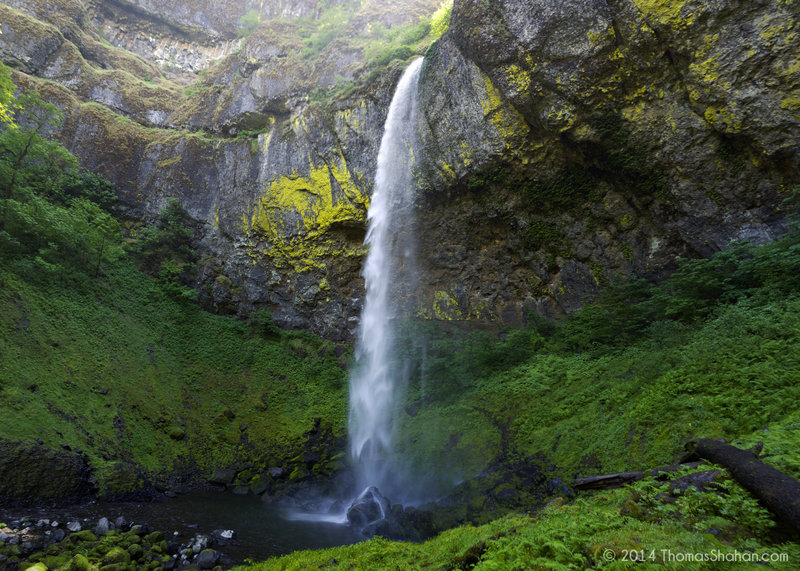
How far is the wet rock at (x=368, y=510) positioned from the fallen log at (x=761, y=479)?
22.2 ft

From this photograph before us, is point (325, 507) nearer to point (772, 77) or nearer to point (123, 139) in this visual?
point (772, 77)

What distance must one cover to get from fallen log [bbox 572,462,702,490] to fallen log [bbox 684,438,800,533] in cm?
35

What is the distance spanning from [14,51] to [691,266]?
105 ft

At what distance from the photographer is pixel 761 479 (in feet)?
9.31

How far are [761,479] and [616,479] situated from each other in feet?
6.69

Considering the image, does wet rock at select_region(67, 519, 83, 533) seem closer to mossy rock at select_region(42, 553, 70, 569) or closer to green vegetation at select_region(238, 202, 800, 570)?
mossy rock at select_region(42, 553, 70, 569)

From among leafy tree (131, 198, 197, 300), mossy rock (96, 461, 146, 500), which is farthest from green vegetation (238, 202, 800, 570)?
leafy tree (131, 198, 197, 300)

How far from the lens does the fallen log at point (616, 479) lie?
3.94 m

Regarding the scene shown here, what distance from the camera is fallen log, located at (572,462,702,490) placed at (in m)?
3.94

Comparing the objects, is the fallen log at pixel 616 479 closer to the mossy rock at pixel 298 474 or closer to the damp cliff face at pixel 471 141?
the mossy rock at pixel 298 474

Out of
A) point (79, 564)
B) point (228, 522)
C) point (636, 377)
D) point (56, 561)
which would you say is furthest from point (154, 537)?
point (636, 377)

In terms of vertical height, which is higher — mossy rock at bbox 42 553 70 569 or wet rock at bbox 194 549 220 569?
mossy rock at bbox 42 553 70 569

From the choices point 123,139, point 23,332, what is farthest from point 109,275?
point 123,139

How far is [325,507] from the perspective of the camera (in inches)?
378
